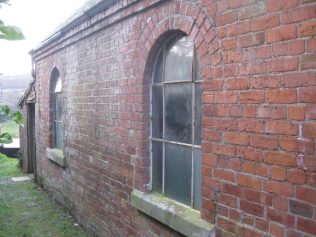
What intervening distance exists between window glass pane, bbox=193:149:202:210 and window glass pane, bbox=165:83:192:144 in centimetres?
19

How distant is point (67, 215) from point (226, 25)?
5.76 m

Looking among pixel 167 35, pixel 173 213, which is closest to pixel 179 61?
pixel 167 35

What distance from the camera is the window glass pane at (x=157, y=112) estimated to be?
4531 millimetres

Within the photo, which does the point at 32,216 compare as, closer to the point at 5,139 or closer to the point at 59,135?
the point at 59,135

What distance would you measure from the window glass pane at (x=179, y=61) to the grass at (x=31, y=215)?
3639 mm

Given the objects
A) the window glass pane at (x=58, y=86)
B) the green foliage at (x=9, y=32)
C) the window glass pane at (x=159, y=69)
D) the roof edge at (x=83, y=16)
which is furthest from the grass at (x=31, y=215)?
the green foliage at (x=9, y=32)

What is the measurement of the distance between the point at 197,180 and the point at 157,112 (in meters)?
1.09

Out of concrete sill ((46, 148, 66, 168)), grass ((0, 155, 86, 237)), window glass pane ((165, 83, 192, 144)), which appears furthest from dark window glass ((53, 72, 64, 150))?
window glass pane ((165, 83, 192, 144))

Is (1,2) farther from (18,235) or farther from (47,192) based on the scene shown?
(47,192)

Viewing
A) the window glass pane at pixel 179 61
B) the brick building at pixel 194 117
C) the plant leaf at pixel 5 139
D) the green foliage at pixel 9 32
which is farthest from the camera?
the window glass pane at pixel 179 61

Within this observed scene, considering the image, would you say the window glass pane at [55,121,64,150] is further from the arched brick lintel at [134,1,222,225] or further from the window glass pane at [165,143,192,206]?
the window glass pane at [165,143,192,206]

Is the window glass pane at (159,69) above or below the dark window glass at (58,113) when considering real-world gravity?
above

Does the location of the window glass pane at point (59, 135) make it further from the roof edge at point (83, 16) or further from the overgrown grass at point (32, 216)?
the roof edge at point (83, 16)

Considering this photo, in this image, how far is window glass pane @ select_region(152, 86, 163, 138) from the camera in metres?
4.53
